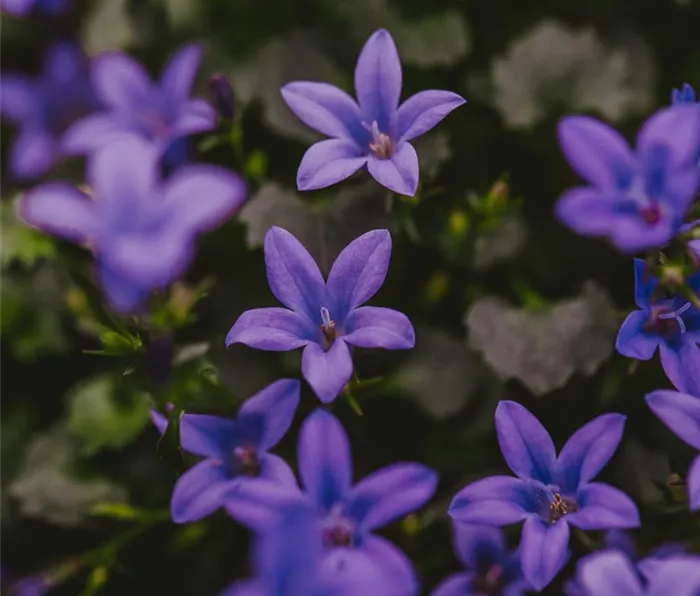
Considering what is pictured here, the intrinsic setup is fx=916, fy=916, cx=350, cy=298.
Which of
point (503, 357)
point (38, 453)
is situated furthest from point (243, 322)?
point (38, 453)

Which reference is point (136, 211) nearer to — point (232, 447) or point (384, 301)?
point (232, 447)

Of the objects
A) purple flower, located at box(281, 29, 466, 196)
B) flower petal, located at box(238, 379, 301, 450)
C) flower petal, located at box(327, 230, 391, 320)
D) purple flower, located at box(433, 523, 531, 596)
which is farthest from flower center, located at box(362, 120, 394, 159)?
purple flower, located at box(433, 523, 531, 596)

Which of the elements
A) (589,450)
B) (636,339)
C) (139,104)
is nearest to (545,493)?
(589,450)

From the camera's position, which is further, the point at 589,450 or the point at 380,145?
the point at 380,145

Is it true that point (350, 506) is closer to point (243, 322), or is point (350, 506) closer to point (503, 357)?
point (243, 322)

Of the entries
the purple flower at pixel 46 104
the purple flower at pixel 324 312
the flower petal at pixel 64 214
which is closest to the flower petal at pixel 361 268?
the purple flower at pixel 324 312

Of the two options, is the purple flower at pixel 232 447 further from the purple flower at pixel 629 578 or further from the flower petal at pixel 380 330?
the purple flower at pixel 629 578
